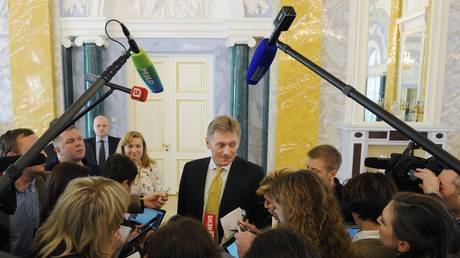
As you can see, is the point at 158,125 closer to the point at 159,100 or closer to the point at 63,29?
the point at 159,100

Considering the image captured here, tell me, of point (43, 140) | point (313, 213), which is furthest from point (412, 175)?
point (43, 140)

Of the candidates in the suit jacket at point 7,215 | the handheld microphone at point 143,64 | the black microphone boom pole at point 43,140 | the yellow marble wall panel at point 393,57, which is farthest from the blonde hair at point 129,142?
the yellow marble wall panel at point 393,57

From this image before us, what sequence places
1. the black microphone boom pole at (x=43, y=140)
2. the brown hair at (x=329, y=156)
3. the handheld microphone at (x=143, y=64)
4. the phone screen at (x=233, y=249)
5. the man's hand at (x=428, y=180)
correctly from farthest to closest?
the brown hair at (x=329, y=156), the man's hand at (x=428, y=180), the phone screen at (x=233, y=249), the handheld microphone at (x=143, y=64), the black microphone boom pole at (x=43, y=140)

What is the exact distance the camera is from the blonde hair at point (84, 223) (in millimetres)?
1346

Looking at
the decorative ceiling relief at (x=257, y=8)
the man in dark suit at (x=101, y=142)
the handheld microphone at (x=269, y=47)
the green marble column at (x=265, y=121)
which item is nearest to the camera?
the handheld microphone at (x=269, y=47)

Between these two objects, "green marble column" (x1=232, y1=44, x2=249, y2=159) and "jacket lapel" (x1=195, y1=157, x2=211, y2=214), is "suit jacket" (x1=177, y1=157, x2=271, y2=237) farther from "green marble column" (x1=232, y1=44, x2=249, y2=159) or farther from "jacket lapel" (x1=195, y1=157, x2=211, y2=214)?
"green marble column" (x1=232, y1=44, x2=249, y2=159)

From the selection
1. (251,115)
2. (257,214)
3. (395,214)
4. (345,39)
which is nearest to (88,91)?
(395,214)

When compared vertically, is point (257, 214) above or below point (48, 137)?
below

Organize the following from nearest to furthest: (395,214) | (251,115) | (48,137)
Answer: (48,137), (395,214), (251,115)

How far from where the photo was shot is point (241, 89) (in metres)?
6.18

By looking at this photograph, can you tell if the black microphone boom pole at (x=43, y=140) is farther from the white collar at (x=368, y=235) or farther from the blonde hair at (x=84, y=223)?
the white collar at (x=368, y=235)

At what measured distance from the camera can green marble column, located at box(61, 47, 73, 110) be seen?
20.2 feet

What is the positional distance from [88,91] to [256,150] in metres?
5.63

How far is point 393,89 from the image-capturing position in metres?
5.94
